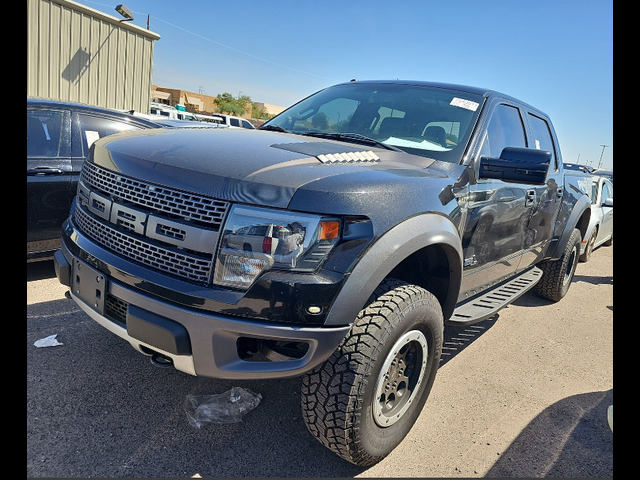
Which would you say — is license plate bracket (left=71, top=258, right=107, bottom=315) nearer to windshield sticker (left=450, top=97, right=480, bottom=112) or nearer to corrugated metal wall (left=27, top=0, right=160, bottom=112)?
windshield sticker (left=450, top=97, right=480, bottom=112)

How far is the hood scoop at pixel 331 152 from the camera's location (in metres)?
2.35

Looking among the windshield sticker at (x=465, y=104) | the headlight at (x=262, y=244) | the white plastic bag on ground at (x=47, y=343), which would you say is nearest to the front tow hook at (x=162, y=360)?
the headlight at (x=262, y=244)

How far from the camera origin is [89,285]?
228 centimetres

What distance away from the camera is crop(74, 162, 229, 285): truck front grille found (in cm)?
194

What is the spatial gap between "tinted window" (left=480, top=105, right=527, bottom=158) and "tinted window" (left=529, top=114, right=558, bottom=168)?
12.7 inches

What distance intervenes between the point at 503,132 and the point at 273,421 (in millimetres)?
2532

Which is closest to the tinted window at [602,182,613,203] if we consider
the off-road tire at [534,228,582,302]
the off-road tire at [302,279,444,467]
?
the off-road tire at [534,228,582,302]

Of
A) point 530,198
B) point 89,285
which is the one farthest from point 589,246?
point 89,285

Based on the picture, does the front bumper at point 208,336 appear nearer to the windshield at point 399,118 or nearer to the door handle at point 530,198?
the windshield at point 399,118

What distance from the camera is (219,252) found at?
1.90 meters
